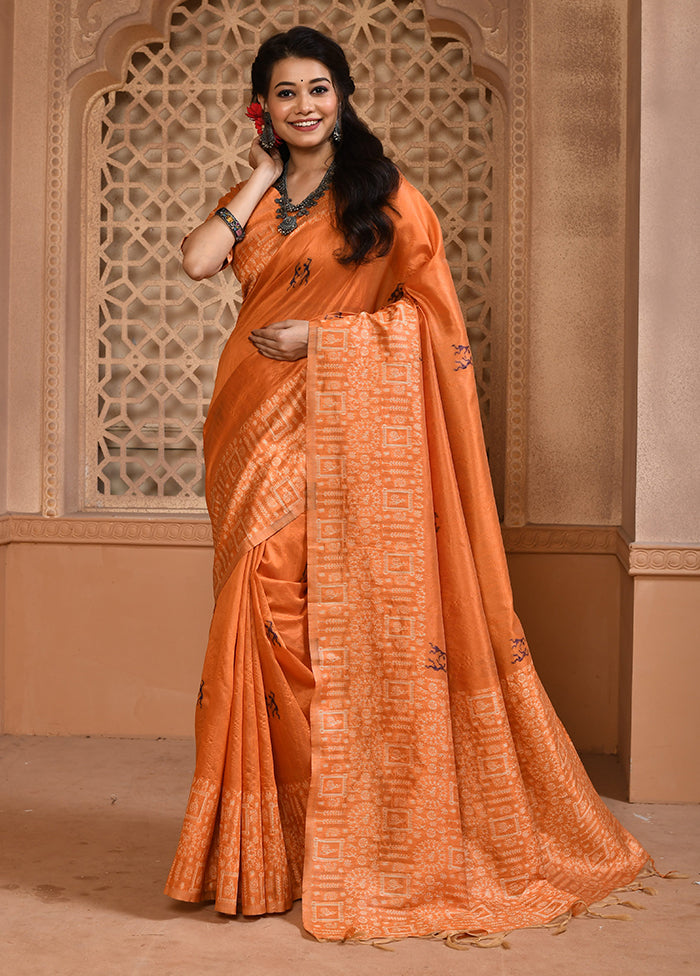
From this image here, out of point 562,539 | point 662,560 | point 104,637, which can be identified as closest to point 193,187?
point 104,637

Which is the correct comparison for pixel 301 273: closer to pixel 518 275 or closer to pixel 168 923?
pixel 518 275

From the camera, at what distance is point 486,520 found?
2.42 meters

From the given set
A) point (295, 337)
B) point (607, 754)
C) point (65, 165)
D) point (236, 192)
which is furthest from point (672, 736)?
point (65, 165)

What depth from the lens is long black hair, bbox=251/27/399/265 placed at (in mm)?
2371

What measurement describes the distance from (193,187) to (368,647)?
2.00 metres

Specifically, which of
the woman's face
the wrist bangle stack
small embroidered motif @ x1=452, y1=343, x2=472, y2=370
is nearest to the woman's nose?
the woman's face

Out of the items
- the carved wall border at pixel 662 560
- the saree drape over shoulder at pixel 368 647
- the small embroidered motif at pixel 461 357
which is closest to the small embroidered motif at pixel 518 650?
the saree drape over shoulder at pixel 368 647

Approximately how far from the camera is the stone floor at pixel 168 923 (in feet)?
6.90

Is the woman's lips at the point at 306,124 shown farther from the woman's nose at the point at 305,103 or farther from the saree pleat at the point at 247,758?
the saree pleat at the point at 247,758

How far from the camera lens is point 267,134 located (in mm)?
2508

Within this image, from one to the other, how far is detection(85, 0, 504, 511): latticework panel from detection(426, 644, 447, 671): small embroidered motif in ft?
4.75

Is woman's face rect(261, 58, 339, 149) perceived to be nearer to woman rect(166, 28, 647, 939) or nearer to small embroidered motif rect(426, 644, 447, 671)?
woman rect(166, 28, 647, 939)

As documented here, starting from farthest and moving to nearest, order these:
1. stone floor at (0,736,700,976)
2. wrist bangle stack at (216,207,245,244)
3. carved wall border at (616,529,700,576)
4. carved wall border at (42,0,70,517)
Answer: carved wall border at (42,0,70,517) < carved wall border at (616,529,700,576) < wrist bangle stack at (216,207,245,244) < stone floor at (0,736,700,976)

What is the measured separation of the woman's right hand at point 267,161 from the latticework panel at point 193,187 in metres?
1.22
